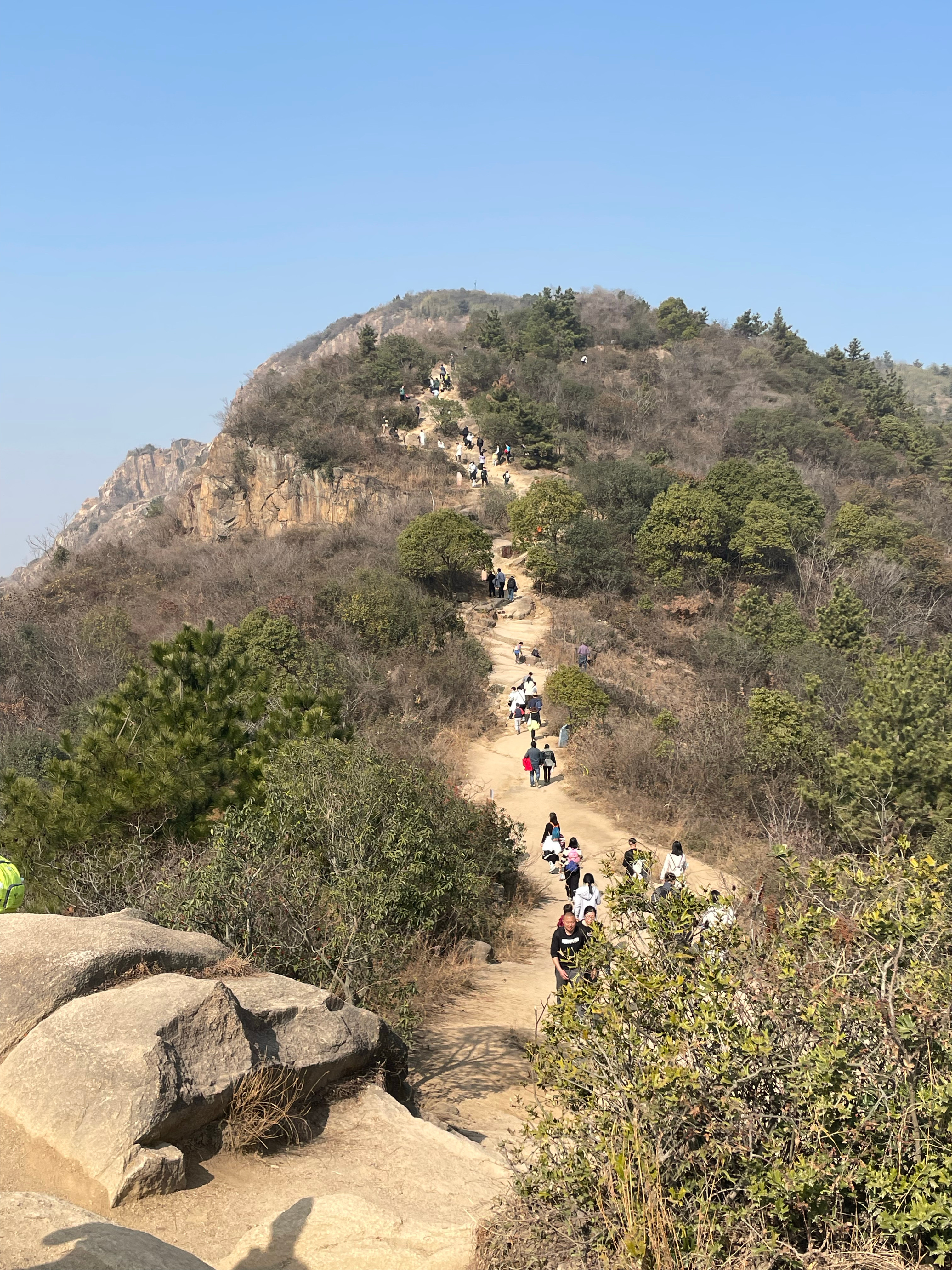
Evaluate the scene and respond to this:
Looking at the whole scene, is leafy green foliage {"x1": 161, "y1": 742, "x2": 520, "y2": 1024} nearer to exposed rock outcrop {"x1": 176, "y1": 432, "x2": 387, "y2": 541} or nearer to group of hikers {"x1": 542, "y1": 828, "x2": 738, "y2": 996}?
group of hikers {"x1": 542, "y1": 828, "x2": 738, "y2": 996}

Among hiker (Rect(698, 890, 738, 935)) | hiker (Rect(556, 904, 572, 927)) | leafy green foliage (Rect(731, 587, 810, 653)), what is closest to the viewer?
hiker (Rect(698, 890, 738, 935))

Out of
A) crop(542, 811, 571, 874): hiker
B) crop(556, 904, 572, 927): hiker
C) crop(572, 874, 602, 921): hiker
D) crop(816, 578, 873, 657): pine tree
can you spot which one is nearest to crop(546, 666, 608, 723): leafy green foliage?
crop(542, 811, 571, 874): hiker

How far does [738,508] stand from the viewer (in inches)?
1258

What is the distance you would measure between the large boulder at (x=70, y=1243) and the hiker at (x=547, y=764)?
14844mm

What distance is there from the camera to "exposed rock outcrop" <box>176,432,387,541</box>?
34094 millimetres

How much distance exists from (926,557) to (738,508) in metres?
6.84

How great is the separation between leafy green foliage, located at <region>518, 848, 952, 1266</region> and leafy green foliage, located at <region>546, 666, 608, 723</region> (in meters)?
16.1

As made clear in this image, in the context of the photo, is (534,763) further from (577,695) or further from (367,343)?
(367,343)

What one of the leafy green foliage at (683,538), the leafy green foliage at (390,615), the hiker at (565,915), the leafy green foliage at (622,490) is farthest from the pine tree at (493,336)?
the hiker at (565,915)

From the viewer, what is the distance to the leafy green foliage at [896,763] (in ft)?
Answer: 43.3

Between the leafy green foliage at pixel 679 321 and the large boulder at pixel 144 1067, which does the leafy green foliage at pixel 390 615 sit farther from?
the leafy green foliage at pixel 679 321

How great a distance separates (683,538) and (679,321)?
33715 millimetres

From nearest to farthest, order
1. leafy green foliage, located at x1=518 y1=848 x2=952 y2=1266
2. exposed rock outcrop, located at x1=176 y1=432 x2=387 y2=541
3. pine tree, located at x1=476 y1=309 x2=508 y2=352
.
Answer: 1. leafy green foliage, located at x1=518 y1=848 x2=952 y2=1266
2. exposed rock outcrop, located at x1=176 y1=432 x2=387 y2=541
3. pine tree, located at x1=476 y1=309 x2=508 y2=352

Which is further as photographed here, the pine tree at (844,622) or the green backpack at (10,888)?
the pine tree at (844,622)
